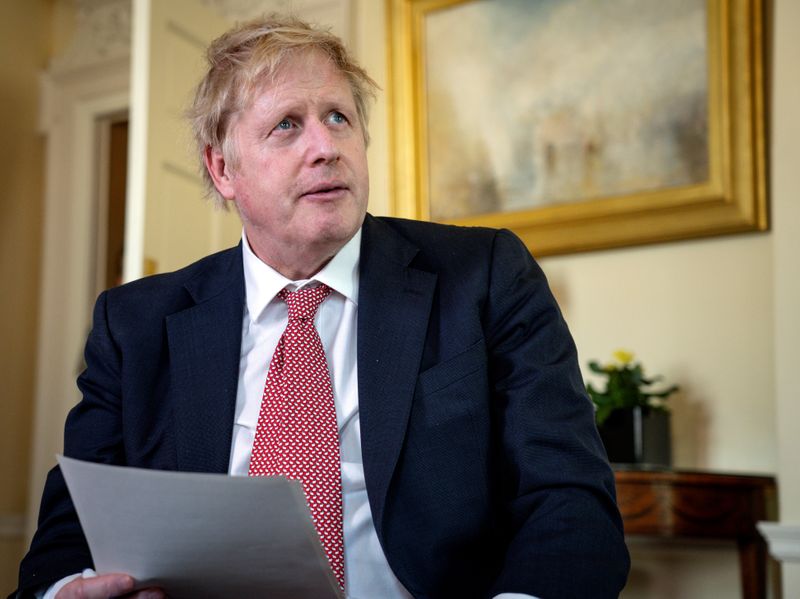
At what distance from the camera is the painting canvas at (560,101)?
11.4ft

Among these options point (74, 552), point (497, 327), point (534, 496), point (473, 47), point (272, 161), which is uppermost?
point (473, 47)

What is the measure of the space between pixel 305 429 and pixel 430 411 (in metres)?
0.20

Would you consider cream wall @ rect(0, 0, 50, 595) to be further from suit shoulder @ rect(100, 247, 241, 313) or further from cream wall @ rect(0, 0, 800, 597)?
suit shoulder @ rect(100, 247, 241, 313)

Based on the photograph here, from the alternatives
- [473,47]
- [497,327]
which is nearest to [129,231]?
[473,47]

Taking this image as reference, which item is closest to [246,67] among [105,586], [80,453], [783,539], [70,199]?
[80,453]

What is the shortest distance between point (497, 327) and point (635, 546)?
225cm

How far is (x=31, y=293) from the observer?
5223 mm

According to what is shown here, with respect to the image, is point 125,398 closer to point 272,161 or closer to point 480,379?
point 272,161

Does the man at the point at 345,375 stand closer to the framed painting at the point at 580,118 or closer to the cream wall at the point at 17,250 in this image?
the framed painting at the point at 580,118

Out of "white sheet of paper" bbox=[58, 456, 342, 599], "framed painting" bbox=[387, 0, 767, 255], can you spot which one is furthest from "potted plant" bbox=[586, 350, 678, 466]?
"white sheet of paper" bbox=[58, 456, 342, 599]

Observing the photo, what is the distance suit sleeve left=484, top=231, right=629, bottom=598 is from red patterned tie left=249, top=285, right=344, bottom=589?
0.88ft

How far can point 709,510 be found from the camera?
117 inches

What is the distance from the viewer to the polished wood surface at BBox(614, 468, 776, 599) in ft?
9.73

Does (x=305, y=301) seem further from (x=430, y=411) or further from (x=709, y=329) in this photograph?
(x=709, y=329)
